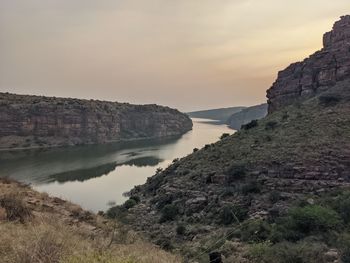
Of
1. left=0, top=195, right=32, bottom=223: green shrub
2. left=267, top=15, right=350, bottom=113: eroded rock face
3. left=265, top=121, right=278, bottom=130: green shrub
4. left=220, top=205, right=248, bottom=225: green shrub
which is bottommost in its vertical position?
left=220, top=205, right=248, bottom=225: green shrub

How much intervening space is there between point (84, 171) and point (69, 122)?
48.4 metres

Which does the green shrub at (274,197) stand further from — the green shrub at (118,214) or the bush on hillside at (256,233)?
the green shrub at (118,214)

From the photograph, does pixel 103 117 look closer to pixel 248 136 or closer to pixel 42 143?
pixel 42 143

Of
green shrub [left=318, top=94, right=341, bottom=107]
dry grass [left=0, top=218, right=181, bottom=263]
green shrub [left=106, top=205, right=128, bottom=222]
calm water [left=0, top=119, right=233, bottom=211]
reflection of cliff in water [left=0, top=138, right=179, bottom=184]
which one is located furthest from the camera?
reflection of cliff in water [left=0, top=138, right=179, bottom=184]

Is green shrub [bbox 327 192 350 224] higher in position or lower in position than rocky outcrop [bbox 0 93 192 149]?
lower

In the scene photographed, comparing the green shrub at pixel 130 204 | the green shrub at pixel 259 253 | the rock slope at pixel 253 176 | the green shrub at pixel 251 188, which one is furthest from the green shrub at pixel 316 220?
the green shrub at pixel 130 204

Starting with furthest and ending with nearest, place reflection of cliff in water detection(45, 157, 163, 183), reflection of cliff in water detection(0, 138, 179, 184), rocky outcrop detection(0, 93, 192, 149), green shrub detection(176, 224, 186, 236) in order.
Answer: rocky outcrop detection(0, 93, 192, 149) → reflection of cliff in water detection(0, 138, 179, 184) → reflection of cliff in water detection(45, 157, 163, 183) → green shrub detection(176, 224, 186, 236)

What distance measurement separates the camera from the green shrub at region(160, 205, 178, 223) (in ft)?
78.7

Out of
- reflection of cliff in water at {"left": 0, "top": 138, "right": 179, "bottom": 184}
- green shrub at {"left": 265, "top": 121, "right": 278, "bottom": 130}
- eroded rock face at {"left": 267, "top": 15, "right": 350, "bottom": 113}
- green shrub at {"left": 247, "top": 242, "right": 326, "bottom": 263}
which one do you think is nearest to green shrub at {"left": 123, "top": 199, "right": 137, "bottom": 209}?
green shrub at {"left": 265, "top": 121, "right": 278, "bottom": 130}

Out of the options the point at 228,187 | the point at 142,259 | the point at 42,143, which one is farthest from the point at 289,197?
the point at 42,143

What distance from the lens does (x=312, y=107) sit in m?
33.1

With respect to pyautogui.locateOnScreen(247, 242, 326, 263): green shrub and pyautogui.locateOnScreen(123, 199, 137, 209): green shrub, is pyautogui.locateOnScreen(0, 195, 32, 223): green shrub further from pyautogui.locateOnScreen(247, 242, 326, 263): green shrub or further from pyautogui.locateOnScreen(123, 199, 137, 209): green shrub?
pyautogui.locateOnScreen(123, 199, 137, 209): green shrub

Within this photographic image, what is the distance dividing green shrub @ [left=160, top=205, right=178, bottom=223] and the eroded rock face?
21.2m

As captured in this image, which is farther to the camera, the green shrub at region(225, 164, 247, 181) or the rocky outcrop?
the rocky outcrop
